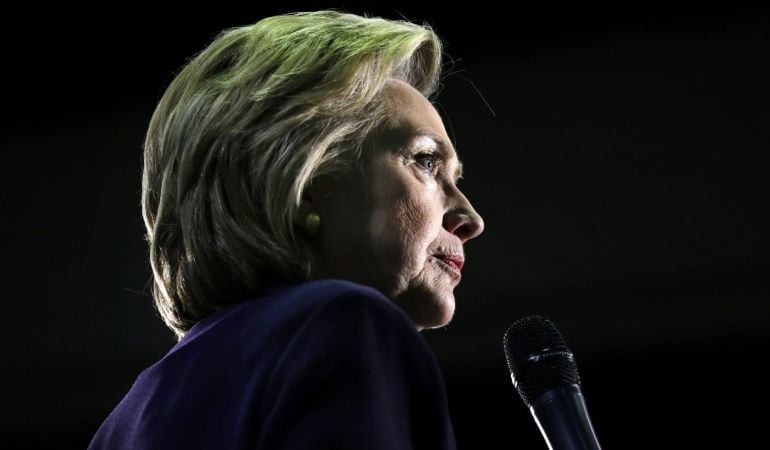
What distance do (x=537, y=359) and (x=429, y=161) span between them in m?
0.31

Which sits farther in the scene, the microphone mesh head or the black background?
the black background

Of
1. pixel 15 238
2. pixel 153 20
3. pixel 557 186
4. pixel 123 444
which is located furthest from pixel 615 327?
pixel 123 444

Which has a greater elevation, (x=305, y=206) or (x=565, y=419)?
(x=305, y=206)

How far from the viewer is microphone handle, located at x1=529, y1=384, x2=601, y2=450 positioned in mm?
1278

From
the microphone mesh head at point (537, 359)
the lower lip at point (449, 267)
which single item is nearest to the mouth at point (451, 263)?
the lower lip at point (449, 267)

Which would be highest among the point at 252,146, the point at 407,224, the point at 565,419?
the point at 252,146

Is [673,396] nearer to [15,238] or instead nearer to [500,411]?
[500,411]

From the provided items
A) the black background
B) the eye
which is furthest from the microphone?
the black background

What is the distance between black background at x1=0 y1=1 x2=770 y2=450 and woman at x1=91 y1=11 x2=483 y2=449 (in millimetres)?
1839

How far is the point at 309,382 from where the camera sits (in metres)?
0.98

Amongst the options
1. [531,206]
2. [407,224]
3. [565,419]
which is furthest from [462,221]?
[531,206]

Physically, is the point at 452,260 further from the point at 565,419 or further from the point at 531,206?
the point at 531,206

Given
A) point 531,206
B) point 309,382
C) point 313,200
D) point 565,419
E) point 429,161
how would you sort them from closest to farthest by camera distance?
1. point 309,382
2. point 565,419
3. point 313,200
4. point 429,161
5. point 531,206

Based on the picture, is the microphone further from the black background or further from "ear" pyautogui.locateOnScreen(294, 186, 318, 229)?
the black background
